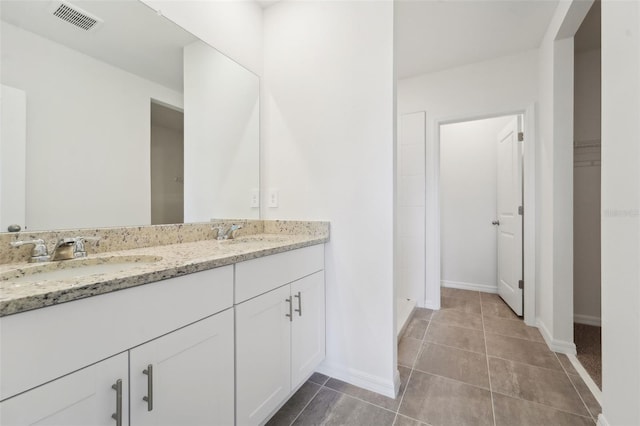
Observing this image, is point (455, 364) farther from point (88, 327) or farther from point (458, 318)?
point (88, 327)

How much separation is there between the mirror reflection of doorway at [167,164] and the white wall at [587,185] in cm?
324

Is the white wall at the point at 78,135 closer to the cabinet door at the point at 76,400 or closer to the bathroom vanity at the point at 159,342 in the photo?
the bathroom vanity at the point at 159,342

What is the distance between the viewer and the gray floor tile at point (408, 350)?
183 centimetres

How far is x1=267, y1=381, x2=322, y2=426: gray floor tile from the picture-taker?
1320 millimetres

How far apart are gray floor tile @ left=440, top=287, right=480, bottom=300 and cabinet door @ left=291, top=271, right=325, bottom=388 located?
219 cm

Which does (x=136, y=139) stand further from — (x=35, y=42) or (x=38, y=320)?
(x=38, y=320)

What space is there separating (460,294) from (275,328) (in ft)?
9.19

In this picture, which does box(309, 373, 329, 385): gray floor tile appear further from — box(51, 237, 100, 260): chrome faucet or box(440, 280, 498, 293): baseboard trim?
box(440, 280, 498, 293): baseboard trim

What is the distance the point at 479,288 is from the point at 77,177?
12.7 ft

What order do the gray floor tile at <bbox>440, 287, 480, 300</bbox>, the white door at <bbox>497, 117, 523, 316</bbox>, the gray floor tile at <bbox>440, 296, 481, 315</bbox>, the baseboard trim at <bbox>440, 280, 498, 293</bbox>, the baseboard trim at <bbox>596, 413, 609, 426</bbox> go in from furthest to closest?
the baseboard trim at <bbox>440, 280, 498, 293</bbox>
the gray floor tile at <bbox>440, 287, 480, 300</bbox>
the gray floor tile at <bbox>440, 296, 481, 315</bbox>
the white door at <bbox>497, 117, 523, 316</bbox>
the baseboard trim at <bbox>596, 413, 609, 426</bbox>

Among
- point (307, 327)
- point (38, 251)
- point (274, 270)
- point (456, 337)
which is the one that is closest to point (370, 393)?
point (307, 327)

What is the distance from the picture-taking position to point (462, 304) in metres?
2.90

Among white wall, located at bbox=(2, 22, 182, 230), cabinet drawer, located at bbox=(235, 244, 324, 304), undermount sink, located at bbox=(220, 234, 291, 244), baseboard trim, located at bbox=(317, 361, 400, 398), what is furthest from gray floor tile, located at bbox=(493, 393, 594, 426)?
white wall, located at bbox=(2, 22, 182, 230)

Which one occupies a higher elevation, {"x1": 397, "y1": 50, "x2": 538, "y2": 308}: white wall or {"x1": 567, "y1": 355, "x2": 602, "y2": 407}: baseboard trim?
{"x1": 397, "y1": 50, "x2": 538, "y2": 308}: white wall
